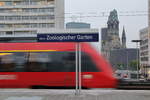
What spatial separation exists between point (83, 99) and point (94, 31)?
8.93ft

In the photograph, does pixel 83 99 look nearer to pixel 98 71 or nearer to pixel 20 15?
pixel 98 71

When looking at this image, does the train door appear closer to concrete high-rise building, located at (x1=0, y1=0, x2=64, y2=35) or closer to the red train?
the red train

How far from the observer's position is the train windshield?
43.2 feet

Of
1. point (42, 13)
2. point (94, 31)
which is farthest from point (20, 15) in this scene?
point (94, 31)

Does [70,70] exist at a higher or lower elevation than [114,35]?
lower

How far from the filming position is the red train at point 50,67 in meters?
13.1

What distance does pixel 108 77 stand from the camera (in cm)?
1308

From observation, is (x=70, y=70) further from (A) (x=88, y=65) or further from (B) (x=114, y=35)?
(B) (x=114, y=35)

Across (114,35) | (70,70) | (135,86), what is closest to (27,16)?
(135,86)

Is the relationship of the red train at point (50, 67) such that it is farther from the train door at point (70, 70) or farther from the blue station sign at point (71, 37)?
the blue station sign at point (71, 37)

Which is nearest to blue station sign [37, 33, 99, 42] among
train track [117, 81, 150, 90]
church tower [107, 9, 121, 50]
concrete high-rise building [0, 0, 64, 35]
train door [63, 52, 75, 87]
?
train door [63, 52, 75, 87]

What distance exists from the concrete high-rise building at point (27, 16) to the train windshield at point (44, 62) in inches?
1922

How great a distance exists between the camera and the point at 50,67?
13.3m

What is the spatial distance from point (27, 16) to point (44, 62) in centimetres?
5176
